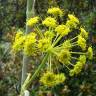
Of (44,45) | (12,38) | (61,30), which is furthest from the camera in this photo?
(12,38)

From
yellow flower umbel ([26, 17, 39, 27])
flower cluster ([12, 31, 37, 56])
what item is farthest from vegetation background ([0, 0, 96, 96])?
flower cluster ([12, 31, 37, 56])

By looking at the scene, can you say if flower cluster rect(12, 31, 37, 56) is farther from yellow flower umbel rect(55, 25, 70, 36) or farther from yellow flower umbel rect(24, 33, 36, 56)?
yellow flower umbel rect(55, 25, 70, 36)

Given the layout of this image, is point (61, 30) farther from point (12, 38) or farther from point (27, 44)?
point (12, 38)

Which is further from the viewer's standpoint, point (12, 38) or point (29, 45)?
point (12, 38)

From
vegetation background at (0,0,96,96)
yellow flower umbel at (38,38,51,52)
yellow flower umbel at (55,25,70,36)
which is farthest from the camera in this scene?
vegetation background at (0,0,96,96)

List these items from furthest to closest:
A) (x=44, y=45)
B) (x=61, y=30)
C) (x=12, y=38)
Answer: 1. (x=12, y=38)
2. (x=61, y=30)
3. (x=44, y=45)

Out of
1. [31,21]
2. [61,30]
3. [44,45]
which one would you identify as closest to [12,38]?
[31,21]

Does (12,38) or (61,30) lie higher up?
(61,30)

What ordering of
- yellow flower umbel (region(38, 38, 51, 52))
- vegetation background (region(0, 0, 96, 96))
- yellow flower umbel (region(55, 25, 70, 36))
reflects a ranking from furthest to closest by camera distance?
vegetation background (region(0, 0, 96, 96)), yellow flower umbel (region(55, 25, 70, 36)), yellow flower umbel (region(38, 38, 51, 52))

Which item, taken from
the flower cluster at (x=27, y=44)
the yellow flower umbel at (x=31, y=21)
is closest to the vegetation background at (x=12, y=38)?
the yellow flower umbel at (x=31, y=21)

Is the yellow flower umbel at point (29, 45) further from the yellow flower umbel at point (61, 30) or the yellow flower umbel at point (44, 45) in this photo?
the yellow flower umbel at point (61, 30)
